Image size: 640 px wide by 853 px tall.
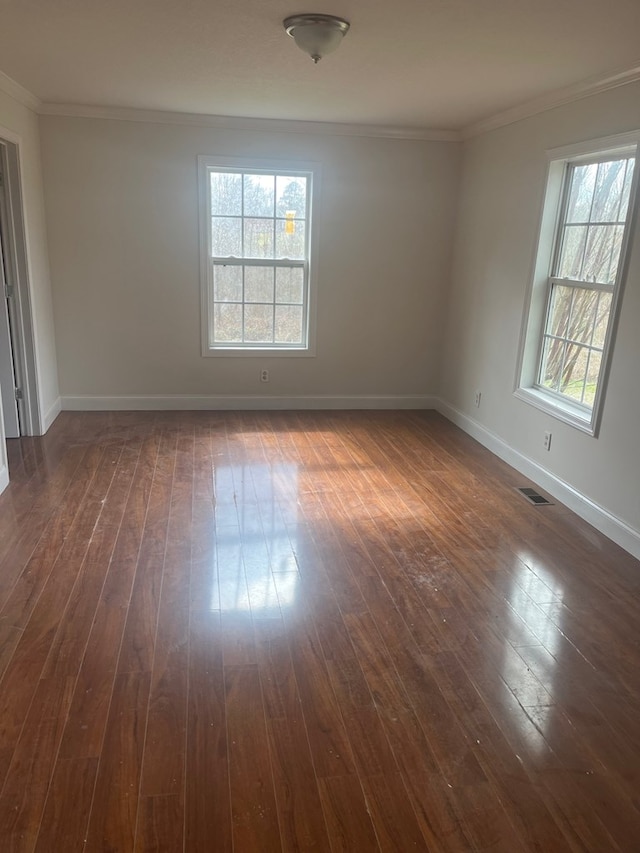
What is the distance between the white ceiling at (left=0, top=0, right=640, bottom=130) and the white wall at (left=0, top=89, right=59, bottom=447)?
291 millimetres

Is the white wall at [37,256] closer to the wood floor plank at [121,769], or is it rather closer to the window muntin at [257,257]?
the window muntin at [257,257]

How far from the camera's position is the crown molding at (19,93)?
389 cm

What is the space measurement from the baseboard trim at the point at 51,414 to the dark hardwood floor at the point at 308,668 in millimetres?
856

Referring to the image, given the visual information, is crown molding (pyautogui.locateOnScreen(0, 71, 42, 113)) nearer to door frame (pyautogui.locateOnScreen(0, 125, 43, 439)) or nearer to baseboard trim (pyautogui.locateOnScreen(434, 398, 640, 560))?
door frame (pyautogui.locateOnScreen(0, 125, 43, 439))

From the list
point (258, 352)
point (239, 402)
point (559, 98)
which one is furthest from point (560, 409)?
point (239, 402)

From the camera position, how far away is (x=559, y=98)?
3756 millimetres

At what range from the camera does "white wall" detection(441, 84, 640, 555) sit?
3285mm

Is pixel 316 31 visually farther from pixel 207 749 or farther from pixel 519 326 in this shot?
pixel 207 749

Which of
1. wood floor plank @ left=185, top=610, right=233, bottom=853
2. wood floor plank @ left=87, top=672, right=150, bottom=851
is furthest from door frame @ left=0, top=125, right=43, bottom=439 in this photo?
wood floor plank @ left=87, top=672, right=150, bottom=851

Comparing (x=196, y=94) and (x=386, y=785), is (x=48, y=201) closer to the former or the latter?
(x=196, y=94)

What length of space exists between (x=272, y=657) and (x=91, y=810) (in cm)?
81

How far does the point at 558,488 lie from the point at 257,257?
3170 mm

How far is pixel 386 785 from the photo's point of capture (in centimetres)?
181

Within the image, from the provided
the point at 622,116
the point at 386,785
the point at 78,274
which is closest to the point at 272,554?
the point at 386,785
